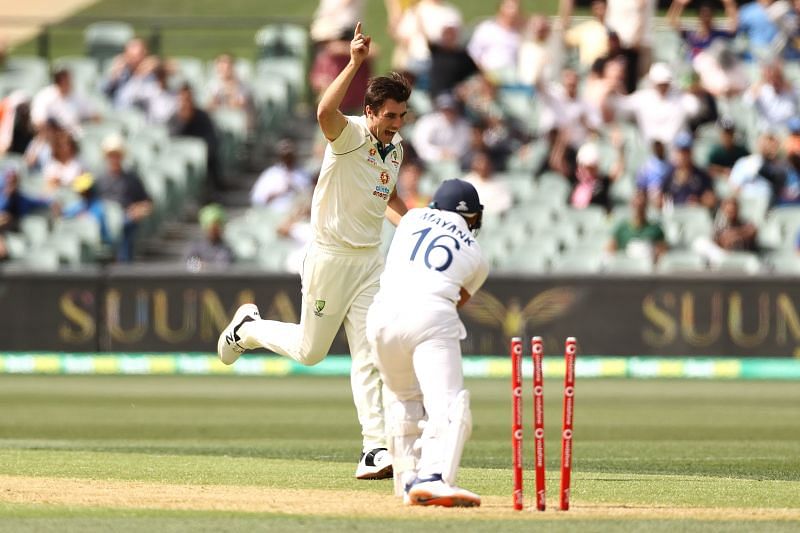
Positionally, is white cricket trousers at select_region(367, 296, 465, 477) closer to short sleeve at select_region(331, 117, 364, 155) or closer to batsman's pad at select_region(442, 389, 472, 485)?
batsman's pad at select_region(442, 389, 472, 485)

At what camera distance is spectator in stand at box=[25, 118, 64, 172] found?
1927 centimetres

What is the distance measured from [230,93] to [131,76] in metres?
1.26

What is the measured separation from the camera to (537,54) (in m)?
19.5

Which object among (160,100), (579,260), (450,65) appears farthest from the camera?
(160,100)

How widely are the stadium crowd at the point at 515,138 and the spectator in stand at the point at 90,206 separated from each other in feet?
0.07

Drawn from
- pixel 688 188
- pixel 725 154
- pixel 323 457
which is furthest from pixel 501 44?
pixel 323 457

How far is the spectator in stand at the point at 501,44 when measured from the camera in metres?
19.8

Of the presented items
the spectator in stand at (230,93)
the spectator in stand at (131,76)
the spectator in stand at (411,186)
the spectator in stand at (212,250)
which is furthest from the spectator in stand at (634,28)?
the spectator in stand at (131,76)

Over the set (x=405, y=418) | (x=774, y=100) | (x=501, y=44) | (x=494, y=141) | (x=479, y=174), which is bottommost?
(x=405, y=418)

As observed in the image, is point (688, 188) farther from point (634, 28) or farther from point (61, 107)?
point (61, 107)

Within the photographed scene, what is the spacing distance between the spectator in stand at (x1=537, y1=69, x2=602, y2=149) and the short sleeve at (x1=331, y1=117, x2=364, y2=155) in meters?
10.6

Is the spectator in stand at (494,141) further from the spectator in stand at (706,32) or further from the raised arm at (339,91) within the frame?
the raised arm at (339,91)

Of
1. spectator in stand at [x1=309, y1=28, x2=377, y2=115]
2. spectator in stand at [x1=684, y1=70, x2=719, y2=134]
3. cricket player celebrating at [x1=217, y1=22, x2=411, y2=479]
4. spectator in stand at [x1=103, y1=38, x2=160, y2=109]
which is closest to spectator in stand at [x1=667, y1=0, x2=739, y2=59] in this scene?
spectator in stand at [x1=684, y1=70, x2=719, y2=134]

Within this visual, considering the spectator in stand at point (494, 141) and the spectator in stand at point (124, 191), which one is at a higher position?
the spectator in stand at point (494, 141)
